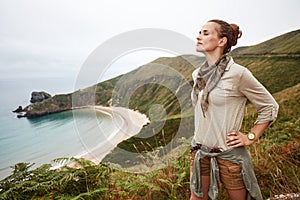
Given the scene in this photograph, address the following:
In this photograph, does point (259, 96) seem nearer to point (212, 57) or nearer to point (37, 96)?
point (212, 57)

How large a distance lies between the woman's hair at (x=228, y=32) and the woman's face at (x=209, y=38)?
4cm

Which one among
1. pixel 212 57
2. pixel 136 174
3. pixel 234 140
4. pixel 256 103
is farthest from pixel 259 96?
pixel 136 174

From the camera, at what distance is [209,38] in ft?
6.45

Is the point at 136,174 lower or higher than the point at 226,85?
lower

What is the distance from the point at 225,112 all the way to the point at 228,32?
2.50ft

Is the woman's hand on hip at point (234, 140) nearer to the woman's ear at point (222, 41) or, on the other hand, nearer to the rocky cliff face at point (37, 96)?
the woman's ear at point (222, 41)

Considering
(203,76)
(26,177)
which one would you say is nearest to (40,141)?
(26,177)

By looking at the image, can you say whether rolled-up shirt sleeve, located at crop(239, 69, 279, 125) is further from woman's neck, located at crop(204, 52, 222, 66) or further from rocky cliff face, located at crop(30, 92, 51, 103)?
rocky cliff face, located at crop(30, 92, 51, 103)

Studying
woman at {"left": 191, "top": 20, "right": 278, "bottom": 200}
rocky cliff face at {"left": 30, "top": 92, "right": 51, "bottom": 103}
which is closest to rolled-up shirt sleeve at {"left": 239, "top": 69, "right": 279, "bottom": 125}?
woman at {"left": 191, "top": 20, "right": 278, "bottom": 200}

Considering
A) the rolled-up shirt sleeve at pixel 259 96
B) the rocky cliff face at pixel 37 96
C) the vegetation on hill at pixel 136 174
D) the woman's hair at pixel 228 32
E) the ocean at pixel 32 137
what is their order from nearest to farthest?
the rolled-up shirt sleeve at pixel 259 96
the woman's hair at pixel 228 32
the vegetation on hill at pixel 136 174
the ocean at pixel 32 137
the rocky cliff face at pixel 37 96

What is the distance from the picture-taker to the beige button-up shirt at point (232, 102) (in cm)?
180

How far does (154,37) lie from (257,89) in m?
1.37

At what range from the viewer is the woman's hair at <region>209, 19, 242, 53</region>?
1.96 metres

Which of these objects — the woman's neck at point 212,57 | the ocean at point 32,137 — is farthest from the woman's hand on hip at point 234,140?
the ocean at point 32,137
